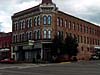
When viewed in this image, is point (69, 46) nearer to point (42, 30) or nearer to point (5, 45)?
point (42, 30)

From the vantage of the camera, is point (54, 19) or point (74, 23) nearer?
point (54, 19)

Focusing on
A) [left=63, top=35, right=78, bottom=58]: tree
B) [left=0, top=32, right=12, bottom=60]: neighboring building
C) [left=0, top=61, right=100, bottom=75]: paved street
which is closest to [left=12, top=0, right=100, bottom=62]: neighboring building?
[left=63, top=35, right=78, bottom=58]: tree

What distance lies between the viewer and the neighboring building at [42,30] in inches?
2904

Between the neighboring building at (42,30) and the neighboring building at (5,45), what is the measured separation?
4798mm

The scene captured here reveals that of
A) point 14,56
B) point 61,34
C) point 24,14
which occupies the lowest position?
point 14,56

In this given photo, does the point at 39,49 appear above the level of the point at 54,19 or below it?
below

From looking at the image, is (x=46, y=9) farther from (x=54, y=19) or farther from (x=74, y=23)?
(x=74, y=23)

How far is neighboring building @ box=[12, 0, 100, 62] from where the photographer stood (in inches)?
2904

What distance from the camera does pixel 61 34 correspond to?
7662 cm

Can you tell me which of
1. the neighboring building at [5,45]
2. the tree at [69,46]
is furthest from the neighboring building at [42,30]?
the neighboring building at [5,45]

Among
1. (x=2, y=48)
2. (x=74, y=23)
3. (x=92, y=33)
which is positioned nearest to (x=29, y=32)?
(x=74, y=23)

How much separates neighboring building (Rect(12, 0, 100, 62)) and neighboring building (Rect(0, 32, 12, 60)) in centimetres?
480

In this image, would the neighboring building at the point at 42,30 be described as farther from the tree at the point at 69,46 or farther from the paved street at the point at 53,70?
the paved street at the point at 53,70

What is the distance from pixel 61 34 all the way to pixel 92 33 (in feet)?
71.8
